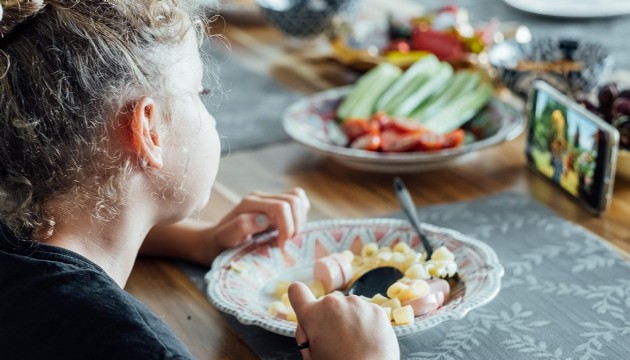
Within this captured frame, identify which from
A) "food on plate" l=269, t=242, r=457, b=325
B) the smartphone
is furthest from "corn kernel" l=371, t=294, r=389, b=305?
the smartphone

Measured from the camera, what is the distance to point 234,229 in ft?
4.46

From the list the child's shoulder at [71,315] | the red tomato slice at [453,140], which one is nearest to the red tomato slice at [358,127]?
the red tomato slice at [453,140]

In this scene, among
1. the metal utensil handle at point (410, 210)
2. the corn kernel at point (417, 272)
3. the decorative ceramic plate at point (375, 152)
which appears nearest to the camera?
the corn kernel at point (417, 272)

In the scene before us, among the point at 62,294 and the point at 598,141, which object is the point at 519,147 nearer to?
the point at 598,141

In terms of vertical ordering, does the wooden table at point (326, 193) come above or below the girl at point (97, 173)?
below

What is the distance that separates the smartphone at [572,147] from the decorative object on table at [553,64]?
157 mm

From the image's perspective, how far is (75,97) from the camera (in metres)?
1.03

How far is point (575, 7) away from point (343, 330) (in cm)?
149

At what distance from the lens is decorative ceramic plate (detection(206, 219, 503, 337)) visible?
1146 millimetres

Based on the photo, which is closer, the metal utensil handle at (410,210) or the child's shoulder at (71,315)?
the child's shoulder at (71,315)

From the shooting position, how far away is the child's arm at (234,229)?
4.47 feet

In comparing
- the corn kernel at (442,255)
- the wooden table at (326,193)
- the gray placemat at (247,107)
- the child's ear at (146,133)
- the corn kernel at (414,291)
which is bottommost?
the gray placemat at (247,107)

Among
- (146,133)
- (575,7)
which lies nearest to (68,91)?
(146,133)

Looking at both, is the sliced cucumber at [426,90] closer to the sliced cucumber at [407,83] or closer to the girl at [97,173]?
the sliced cucumber at [407,83]
